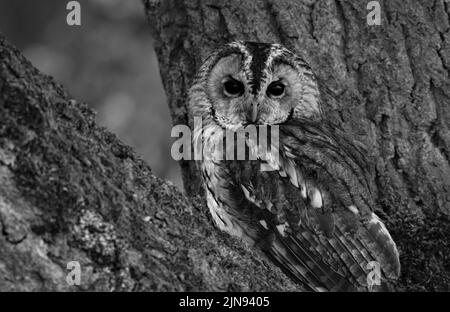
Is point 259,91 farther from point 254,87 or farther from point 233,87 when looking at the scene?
point 233,87

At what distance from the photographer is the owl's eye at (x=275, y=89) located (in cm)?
426

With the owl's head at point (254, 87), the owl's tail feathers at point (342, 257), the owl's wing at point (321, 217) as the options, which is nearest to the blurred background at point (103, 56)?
the owl's head at point (254, 87)

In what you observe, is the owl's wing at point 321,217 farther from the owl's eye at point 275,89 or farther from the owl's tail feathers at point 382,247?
the owl's eye at point 275,89

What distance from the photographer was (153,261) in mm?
2271

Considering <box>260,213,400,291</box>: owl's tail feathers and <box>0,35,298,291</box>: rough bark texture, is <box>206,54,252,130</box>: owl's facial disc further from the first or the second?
<box>0,35,298,291</box>: rough bark texture

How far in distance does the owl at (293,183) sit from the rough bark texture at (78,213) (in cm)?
109

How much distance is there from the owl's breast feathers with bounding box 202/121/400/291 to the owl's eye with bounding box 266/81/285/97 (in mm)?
406

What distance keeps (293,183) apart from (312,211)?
189 mm

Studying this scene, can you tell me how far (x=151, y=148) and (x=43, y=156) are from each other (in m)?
4.14

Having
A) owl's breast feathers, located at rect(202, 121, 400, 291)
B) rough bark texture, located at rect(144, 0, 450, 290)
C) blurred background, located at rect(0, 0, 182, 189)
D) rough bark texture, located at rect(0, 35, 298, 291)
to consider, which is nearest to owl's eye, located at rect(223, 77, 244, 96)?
rough bark texture, located at rect(144, 0, 450, 290)

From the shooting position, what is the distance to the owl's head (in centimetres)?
401

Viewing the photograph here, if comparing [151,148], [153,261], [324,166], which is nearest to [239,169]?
[324,166]

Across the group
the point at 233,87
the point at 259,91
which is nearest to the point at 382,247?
the point at 259,91
